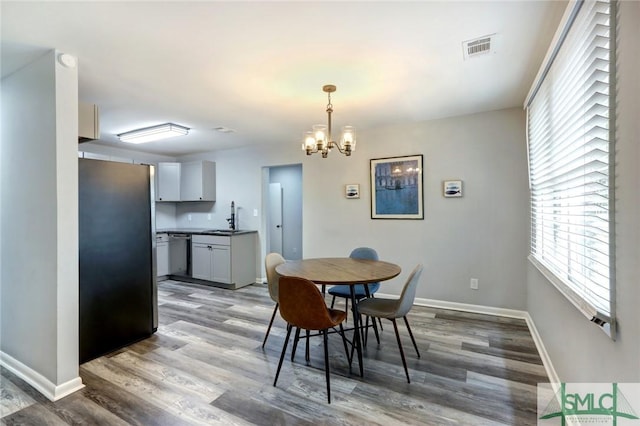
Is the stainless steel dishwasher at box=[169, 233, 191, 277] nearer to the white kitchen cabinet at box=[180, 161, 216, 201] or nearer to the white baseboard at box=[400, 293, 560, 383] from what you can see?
the white kitchen cabinet at box=[180, 161, 216, 201]

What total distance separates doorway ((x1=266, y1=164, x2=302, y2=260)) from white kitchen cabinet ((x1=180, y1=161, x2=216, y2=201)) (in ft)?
4.76

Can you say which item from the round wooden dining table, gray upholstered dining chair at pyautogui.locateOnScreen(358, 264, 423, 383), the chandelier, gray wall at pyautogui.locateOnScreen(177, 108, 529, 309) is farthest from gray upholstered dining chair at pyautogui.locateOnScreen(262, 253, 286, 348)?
gray wall at pyautogui.locateOnScreen(177, 108, 529, 309)

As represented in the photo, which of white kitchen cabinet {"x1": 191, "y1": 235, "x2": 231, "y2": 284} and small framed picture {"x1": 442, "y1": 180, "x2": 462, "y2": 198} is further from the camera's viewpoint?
white kitchen cabinet {"x1": 191, "y1": 235, "x2": 231, "y2": 284}

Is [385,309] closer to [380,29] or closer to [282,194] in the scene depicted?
[380,29]

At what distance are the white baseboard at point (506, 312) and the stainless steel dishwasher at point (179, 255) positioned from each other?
3419 millimetres

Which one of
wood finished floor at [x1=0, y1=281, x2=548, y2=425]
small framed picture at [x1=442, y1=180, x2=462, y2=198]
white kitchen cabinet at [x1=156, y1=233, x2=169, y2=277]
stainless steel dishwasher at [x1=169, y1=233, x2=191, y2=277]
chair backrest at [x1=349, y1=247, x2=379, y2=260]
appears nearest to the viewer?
wood finished floor at [x1=0, y1=281, x2=548, y2=425]

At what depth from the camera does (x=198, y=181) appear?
549 cm

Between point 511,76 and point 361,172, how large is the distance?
2.07 metres

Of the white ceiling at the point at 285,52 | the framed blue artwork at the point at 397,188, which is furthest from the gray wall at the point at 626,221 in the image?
the framed blue artwork at the point at 397,188

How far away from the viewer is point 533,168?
9.59 ft

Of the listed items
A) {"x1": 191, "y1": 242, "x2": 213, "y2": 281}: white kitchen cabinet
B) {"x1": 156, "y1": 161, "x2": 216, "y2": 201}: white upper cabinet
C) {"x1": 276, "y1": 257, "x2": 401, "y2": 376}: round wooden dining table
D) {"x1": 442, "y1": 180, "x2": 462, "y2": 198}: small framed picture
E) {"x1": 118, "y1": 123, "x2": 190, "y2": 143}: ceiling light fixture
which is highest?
{"x1": 118, "y1": 123, "x2": 190, "y2": 143}: ceiling light fixture

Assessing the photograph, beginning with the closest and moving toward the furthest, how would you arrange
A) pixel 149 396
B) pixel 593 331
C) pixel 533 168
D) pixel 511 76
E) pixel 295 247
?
pixel 593 331, pixel 149 396, pixel 511 76, pixel 533 168, pixel 295 247

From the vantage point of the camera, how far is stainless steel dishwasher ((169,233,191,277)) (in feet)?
17.5

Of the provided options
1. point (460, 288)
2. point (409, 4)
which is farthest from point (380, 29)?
point (460, 288)
